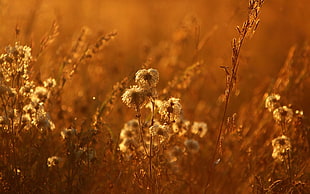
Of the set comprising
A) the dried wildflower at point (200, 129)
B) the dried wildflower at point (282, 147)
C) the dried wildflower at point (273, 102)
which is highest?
the dried wildflower at point (200, 129)

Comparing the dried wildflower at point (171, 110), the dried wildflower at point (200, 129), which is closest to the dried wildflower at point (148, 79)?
the dried wildflower at point (171, 110)

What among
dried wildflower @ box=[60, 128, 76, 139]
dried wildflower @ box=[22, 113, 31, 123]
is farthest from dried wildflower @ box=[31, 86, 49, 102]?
dried wildflower @ box=[60, 128, 76, 139]

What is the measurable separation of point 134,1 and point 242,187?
719cm

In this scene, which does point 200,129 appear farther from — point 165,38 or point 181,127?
Answer: point 165,38

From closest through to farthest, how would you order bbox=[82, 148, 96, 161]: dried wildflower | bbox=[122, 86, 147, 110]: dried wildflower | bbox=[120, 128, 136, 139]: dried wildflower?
bbox=[122, 86, 147, 110]: dried wildflower
bbox=[82, 148, 96, 161]: dried wildflower
bbox=[120, 128, 136, 139]: dried wildflower

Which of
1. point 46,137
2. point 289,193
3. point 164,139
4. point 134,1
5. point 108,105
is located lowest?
point 289,193

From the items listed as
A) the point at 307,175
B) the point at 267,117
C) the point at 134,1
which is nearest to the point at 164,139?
the point at 307,175

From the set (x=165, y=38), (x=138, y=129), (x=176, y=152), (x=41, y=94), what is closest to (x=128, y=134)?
(x=138, y=129)

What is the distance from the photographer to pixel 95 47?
10.3 feet

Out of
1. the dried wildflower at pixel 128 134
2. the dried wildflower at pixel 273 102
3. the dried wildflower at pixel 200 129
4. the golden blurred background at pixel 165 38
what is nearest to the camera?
the dried wildflower at pixel 273 102

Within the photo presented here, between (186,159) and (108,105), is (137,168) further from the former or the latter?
(186,159)

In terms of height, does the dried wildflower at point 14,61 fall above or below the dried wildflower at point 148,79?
above

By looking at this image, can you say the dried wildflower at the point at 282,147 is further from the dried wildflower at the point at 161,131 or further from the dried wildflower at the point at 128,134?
the dried wildflower at the point at 128,134

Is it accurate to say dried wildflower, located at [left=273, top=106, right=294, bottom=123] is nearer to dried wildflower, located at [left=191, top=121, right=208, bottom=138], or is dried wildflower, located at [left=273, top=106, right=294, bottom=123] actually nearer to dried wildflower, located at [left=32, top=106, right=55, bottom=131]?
dried wildflower, located at [left=191, top=121, right=208, bottom=138]
